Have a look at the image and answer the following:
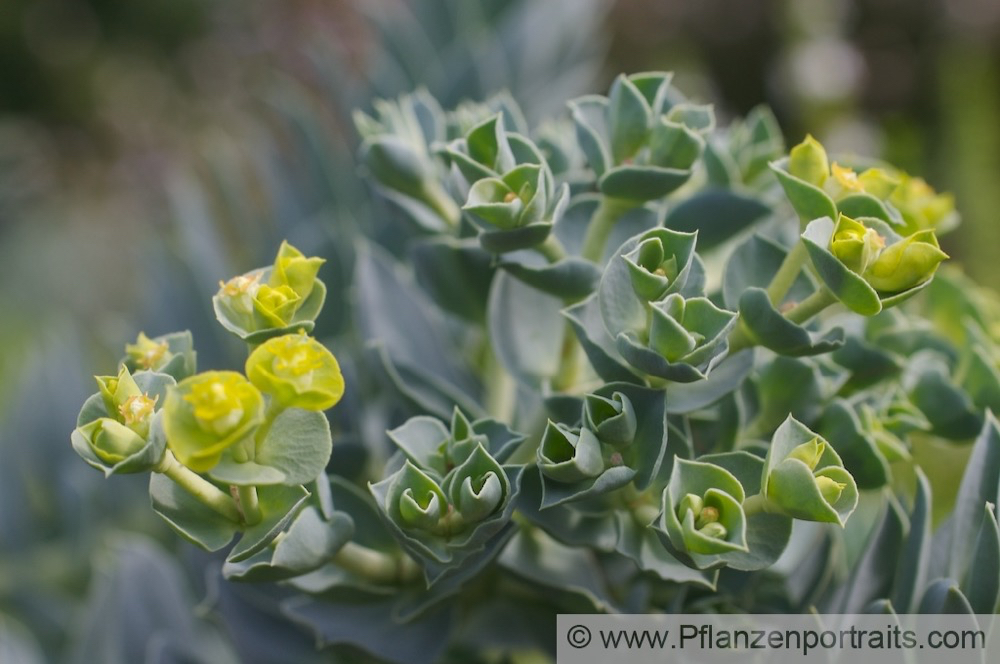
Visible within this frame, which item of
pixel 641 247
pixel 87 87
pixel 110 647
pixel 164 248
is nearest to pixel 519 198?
pixel 641 247

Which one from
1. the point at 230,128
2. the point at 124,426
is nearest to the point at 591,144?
the point at 124,426

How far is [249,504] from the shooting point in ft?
1.09

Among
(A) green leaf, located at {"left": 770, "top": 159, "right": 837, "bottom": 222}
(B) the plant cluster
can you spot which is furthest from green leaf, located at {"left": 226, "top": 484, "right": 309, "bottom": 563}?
(A) green leaf, located at {"left": 770, "top": 159, "right": 837, "bottom": 222}

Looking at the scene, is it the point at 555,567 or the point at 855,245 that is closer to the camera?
the point at 855,245

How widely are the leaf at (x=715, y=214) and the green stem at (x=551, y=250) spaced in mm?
76

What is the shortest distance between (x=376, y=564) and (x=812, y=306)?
0.22 metres

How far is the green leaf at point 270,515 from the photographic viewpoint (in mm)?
326

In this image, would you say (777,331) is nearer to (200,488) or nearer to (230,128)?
(200,488)

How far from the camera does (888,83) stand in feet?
8.52

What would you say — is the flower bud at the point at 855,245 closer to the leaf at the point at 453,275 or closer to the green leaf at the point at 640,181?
the green leaf at the point at 640,181

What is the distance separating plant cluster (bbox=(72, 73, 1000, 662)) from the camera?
0.33 metres

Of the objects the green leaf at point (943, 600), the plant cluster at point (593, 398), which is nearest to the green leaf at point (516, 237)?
the plant cluster at point (593, 398)

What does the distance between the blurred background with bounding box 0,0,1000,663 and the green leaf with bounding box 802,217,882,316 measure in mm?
387

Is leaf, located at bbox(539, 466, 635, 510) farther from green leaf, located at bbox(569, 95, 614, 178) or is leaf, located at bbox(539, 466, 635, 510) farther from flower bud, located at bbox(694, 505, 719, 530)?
green leaf, located at bbox(569, 95, 614, 178)
